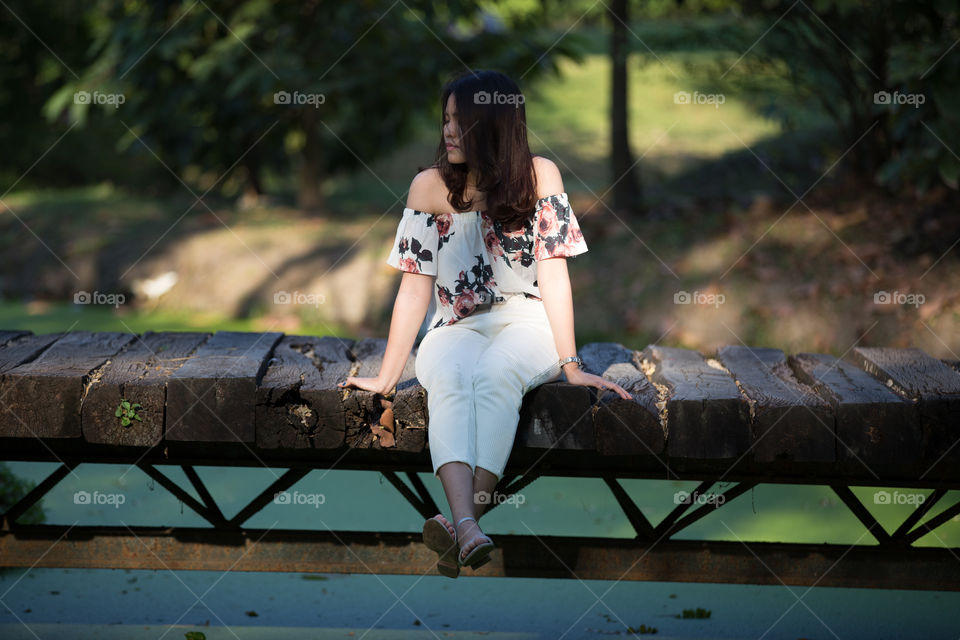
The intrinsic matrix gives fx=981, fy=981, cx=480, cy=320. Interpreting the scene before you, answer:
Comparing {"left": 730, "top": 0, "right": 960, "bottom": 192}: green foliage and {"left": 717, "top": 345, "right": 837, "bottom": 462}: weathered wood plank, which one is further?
{"left": 730, "top": 0, "right": 960, "bottom": 192}: green foliage

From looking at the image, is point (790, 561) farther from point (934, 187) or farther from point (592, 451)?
point (934, 187)

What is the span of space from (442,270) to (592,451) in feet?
2.39

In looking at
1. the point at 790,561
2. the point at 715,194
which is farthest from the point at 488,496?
the point at 715,194

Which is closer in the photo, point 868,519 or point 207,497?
point 868,519

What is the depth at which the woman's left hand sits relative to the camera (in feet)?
8.77

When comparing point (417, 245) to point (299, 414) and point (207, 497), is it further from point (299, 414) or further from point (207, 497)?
point (207, 497)

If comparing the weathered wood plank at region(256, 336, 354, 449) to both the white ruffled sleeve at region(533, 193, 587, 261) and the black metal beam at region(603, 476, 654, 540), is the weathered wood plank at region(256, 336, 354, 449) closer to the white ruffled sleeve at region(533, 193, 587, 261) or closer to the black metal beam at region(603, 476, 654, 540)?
the white ruffled sleeve at region(533, 193, 587, 261)

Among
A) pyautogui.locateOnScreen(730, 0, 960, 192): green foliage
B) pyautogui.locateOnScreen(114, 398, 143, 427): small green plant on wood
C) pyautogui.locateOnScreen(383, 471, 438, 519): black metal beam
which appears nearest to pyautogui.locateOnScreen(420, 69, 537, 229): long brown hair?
pyautogui.locateOnScreen(383, 471, 438, 519): black metal beam

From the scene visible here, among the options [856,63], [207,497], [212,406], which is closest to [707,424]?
[212,406]

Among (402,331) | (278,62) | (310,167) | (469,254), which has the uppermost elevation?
(278,62)

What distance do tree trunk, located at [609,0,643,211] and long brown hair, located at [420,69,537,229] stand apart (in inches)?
177

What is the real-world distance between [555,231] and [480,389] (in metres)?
0.58

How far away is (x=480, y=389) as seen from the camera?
2654 millimetres

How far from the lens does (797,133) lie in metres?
8.86
